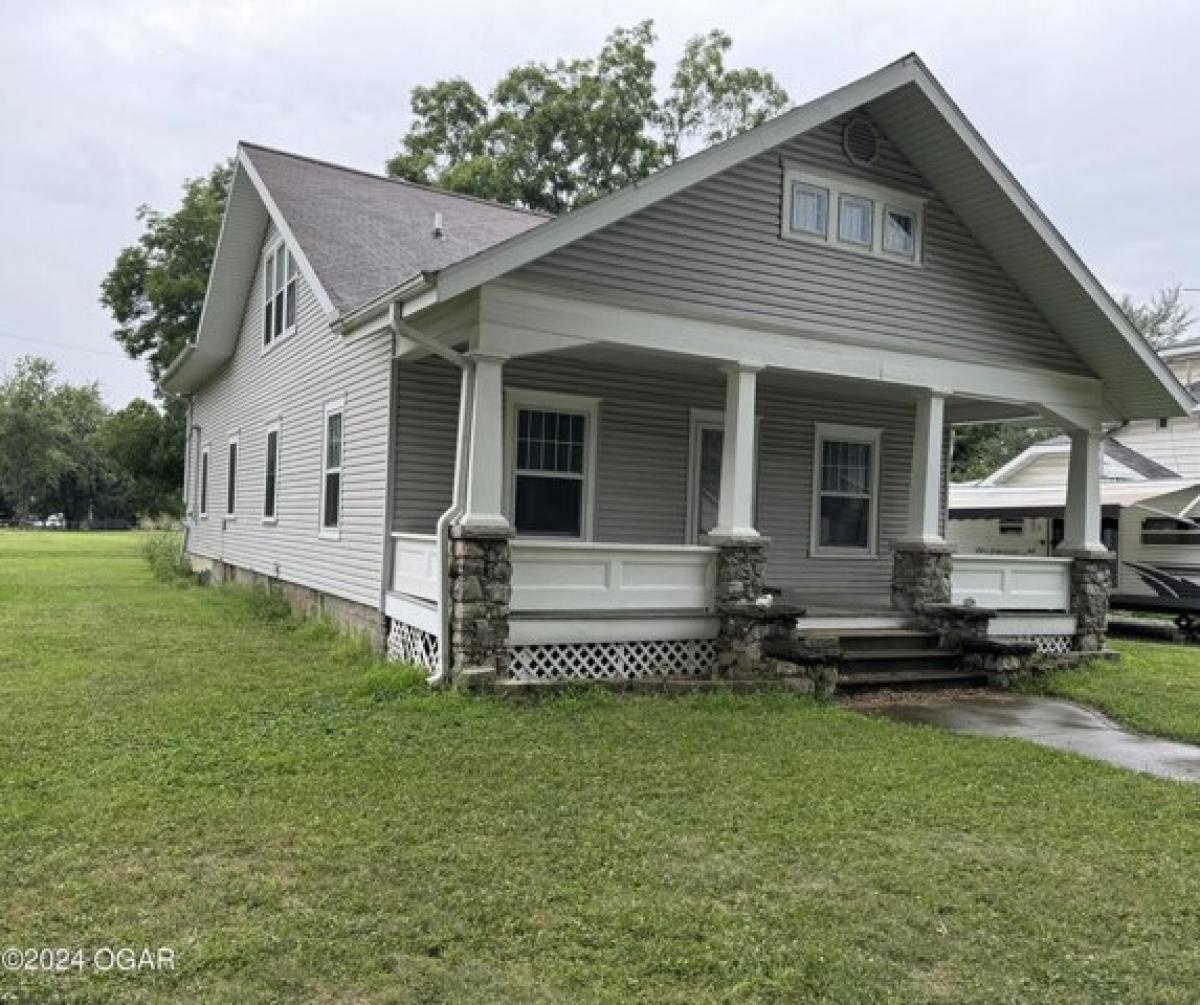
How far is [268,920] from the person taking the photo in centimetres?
358

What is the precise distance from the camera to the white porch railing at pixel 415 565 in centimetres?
835

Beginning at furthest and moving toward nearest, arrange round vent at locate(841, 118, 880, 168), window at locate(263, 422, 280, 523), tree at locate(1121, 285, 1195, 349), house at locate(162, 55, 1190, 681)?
tree at locate(1121, 285, 1195, 349)
window at locate(263, 422, 280, 523)
round vent at locate(841, 118, 880, 168)
house at locate(162, 55, 1190, 681)

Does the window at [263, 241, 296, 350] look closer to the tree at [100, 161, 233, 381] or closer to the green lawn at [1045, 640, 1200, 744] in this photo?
the green lawn at [1045, 640, 1200, 744]

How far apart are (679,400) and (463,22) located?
10005 mm

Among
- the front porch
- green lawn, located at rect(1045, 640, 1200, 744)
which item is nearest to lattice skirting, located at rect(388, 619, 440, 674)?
the front porch

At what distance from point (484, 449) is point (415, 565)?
61.8 inches

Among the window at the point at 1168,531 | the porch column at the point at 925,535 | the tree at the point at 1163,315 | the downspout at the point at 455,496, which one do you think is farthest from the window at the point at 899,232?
the tree at the point at 1163,315

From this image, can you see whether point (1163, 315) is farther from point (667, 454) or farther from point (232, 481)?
point (232, 481)

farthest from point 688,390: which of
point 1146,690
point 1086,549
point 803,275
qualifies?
point 1146,690

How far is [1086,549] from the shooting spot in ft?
37.3

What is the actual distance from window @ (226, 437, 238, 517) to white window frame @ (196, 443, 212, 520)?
6.18 ft

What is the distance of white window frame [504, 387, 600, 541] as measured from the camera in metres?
10.2

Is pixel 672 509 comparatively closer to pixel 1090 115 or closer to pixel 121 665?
pixel 121 665

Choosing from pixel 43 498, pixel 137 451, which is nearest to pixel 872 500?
pixel 137 451
